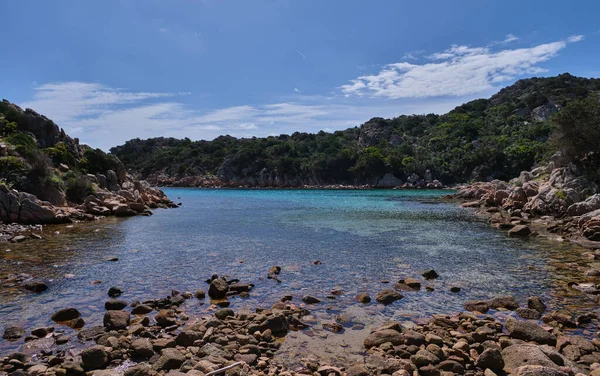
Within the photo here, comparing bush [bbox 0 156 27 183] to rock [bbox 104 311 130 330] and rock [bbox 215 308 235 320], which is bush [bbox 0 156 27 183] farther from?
rock [bbox 215 308 235 320]

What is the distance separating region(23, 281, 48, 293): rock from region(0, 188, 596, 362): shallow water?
0.91ft

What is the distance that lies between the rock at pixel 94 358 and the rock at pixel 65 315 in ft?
12.8

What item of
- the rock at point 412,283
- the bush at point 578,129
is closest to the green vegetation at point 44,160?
the rock at point 412,283

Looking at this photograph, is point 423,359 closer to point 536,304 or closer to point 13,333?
point 536,304

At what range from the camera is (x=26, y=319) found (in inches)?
474

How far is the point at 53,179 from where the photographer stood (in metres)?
40.6

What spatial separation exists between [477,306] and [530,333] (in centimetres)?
274

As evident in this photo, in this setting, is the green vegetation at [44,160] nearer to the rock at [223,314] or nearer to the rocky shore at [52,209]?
the rocky shore at [52,209]

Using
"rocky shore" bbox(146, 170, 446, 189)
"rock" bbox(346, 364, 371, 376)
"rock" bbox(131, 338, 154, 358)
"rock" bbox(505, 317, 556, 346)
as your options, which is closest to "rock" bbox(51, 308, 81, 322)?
"rock" bbox(131, 338, 154, 358)

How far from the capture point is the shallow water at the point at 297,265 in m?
13.7

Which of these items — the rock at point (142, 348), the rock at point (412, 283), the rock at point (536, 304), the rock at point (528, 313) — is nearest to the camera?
the rock at point (142, 348)

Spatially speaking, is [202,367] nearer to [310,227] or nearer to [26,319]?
[26,319]

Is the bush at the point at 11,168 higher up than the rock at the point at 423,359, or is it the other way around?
the bush at the point at 11,168

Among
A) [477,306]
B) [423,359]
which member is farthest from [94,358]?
[477,306]
